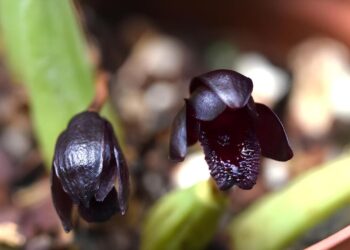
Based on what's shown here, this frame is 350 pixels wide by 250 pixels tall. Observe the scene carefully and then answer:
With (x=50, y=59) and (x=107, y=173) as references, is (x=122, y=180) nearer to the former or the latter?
(x=107, y=173)

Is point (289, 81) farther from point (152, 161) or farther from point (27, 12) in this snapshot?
point (27, 12)

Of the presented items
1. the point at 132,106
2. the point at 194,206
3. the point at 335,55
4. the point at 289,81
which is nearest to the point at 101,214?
the point at 194,206

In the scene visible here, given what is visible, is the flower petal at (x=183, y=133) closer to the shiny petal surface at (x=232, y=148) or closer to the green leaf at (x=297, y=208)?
the shiny petal surface at (x=232, y=148)

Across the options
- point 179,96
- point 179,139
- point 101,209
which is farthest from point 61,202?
point 179,96

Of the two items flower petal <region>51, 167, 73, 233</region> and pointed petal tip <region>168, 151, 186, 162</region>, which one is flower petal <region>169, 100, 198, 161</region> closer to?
pointed petal tip <region>168, 151, 186, 162</region>

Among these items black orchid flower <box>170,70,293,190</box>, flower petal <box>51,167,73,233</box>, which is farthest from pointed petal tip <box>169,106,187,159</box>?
flower petal <box>51,167,73,233</box>

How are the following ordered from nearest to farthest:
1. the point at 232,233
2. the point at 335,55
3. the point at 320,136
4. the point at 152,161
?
the point at 232,233, the point at 152,161, the point at 320,136, the point at 335,55
